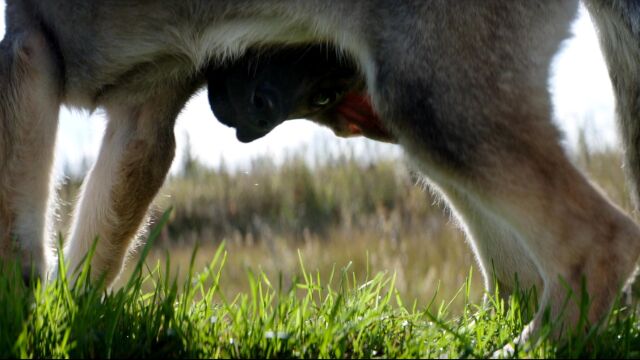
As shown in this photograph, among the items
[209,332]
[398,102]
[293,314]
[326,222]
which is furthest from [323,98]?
[326,222]

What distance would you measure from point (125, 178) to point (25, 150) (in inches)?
22.0

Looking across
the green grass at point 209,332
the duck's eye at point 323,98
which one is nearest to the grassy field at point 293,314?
the green grass at point 209,332

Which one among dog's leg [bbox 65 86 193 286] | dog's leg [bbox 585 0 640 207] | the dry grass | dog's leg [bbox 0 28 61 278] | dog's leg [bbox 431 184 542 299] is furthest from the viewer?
the dry grass

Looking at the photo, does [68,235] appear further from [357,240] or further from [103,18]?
[357,240]

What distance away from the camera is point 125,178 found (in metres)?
3.82

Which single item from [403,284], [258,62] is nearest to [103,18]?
[258,62]

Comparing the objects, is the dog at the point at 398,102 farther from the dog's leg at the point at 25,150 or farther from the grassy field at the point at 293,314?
the grassy field at the point at 293,314

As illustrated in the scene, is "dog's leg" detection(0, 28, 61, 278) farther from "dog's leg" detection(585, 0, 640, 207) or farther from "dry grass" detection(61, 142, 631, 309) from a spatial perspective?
"dog's leg" detection(585, 0, 640, 207)

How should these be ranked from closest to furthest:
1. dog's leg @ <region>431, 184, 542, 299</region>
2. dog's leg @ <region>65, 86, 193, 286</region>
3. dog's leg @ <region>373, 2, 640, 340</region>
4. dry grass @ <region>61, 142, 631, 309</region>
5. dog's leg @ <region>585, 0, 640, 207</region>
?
dog's leg @ <region>373, 2, 640, 340</region> → dog's leg @ <region>585, 0, 640, 207</region> → dog's leg @ <region>431, 184, 542, 299</region> → dog's leg @ <region>65, 86, 193, 286</region> → dry grass @ <region>61, 142, 631, 309</region>

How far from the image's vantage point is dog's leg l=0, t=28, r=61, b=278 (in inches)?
130

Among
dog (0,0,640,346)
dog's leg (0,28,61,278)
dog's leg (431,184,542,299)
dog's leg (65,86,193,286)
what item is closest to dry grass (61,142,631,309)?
dog's leg (65,86,193,286)

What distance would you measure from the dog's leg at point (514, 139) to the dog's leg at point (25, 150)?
122 centimetres

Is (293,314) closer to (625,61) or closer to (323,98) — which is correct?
(323,98)

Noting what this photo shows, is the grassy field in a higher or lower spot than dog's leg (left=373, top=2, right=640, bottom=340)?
lower
